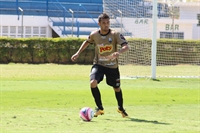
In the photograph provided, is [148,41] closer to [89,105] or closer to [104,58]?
[89,105]

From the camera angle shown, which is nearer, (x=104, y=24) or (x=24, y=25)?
(x=104, y=24)

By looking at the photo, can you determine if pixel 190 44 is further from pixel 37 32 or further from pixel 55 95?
pixel 55 95

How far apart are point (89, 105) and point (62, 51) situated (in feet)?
Answer: 71.4

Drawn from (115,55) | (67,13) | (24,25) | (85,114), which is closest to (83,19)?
(67,13)

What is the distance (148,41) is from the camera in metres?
32.4

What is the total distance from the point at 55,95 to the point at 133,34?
16.0m

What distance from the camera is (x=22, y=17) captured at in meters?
40.0

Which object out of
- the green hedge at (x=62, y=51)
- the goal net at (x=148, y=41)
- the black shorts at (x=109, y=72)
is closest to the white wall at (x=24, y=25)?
the green hedge at (x=62, y=51)

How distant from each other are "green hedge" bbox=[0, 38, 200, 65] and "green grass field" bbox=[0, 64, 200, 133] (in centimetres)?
873

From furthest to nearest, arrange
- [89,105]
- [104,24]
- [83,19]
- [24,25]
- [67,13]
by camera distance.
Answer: [67,13], [83,19], [24,25], [89,105], [104,24]

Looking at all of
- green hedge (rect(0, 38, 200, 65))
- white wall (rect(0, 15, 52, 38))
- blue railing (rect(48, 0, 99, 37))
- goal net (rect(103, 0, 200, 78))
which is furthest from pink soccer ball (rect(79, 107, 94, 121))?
blue railing (rect(48, 0, 99, 37))

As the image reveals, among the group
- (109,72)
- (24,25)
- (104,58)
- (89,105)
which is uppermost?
(24,25)

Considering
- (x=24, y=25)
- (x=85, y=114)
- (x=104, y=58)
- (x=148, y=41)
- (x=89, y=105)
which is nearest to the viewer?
(x=85, y=114)

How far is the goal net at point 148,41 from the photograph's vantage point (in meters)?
31.2
